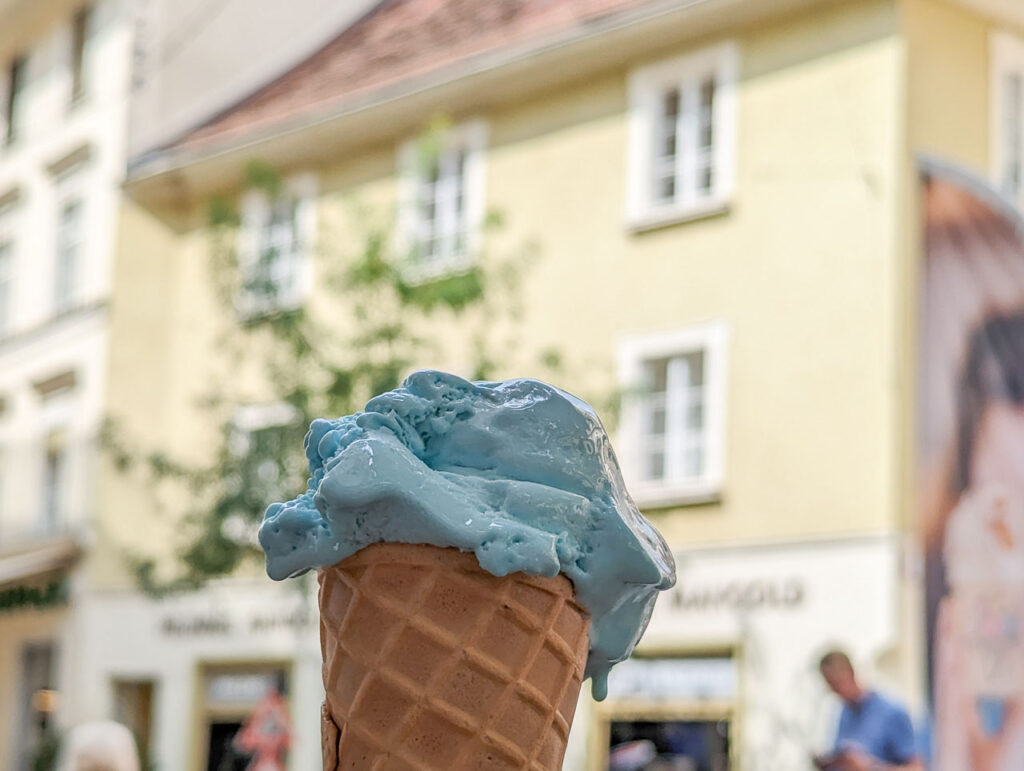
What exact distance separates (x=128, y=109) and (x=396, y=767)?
74.8 ft

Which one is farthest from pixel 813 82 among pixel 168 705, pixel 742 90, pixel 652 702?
pixel 168 705

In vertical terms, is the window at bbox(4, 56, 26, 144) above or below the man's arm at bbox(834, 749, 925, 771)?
above

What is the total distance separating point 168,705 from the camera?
22.8m

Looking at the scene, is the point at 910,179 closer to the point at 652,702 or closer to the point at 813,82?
the point at 813,82

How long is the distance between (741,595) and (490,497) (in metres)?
14.6

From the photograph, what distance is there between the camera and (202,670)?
22.5 metres

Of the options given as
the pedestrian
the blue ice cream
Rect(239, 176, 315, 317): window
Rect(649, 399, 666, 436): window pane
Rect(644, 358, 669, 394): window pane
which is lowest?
the pedestrian

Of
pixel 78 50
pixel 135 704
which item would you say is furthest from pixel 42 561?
pixel 78 50

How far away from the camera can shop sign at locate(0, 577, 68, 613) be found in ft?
79.0

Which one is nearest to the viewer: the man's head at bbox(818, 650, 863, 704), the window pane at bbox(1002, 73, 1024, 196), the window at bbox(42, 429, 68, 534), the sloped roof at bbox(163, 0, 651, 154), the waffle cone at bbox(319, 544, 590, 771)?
the waffle cone at bbox(319, 544, 590, 771)

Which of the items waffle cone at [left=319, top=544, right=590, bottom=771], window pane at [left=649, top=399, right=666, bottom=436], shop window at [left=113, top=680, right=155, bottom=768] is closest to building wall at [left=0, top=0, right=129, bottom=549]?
shop window at [left=113, top=680, right=155, bottom=768]

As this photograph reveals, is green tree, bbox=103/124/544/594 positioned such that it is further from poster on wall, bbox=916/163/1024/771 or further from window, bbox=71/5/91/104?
window, bbox=71/5/91/104

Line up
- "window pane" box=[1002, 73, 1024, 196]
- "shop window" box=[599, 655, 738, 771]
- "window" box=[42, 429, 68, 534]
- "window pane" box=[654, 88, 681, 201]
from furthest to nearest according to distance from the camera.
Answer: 1. "window" box=[42, 429, 68, 534]
2. "window pane" box=[654, 88, 681, 201]
3. "window pane" box=[1002, 73, 1024, 196]
4. "shop window" box=[599, 655, 738, 771]

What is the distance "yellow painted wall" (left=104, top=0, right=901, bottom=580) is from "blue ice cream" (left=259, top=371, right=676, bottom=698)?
13.6 m
